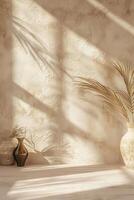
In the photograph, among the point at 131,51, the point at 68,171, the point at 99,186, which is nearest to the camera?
the point at 99,186

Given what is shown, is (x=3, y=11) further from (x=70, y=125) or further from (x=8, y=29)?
(x=70, y=125)

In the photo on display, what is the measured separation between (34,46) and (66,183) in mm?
1553

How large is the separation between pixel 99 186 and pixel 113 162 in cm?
87

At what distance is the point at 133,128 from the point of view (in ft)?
11.6

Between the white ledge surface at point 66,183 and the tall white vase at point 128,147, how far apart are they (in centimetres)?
9

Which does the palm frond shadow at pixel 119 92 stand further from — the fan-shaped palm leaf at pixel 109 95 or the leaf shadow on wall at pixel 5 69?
the leaf shadow on wall at pixel 5 69

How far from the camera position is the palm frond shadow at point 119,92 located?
11.8ft

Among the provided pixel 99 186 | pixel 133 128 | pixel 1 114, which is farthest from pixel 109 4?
pixel 99 186

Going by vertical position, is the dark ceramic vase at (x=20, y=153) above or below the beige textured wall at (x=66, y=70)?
below

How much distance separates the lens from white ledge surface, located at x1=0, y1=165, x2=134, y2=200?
2.67 meters

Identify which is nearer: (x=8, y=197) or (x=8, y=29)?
(x=8, y=197)

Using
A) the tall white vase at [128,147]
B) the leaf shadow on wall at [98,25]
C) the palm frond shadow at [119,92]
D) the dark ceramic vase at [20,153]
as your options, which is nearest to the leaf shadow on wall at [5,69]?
the dark ceramic vase at [20,153]

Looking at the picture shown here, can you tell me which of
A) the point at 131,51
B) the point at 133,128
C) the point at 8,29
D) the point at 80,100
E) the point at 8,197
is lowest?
the point at 8,197

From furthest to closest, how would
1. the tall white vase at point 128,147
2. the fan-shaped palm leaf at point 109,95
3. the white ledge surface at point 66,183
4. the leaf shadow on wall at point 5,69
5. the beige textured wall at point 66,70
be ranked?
the leaf shadow on wall at point 5,69
the beige textured wall at point 66,70
the fan-shaped palm leaf at point 109,95
the tall white vase at point 128,147
the white ledge surface at point 66,183
